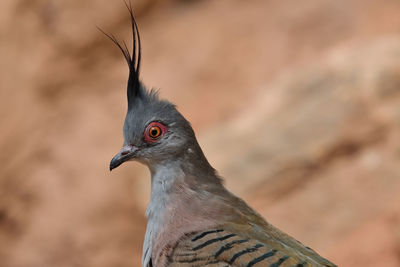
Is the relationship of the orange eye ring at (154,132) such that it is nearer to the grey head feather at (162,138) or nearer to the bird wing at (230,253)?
the grey head feather at (162,138)

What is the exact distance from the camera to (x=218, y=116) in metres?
7.47

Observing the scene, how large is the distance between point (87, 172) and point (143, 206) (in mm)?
961

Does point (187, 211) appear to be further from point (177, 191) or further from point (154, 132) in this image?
point (154, 132)

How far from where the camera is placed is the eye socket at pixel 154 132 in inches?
135

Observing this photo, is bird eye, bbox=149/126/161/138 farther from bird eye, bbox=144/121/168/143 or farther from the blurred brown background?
the blurred brown background

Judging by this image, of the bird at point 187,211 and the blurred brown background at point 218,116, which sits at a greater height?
the blurred brown background at point 218,116

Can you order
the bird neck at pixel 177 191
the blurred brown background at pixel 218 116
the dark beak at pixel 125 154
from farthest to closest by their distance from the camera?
the blurred brown background at pixel 218 116 → the dark beak at pixel 125 154 → the bird neck at pixel 177 191

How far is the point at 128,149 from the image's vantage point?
343 centimetres

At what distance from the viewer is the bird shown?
2.89 m

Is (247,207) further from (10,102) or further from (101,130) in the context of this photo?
(10,102)

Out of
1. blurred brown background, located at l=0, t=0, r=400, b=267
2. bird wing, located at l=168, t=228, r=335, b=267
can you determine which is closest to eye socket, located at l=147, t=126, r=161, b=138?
bird wing, located at l=168, t=228, r=335, b=267

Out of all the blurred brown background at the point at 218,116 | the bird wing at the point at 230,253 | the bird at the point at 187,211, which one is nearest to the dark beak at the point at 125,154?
the bird at the point at 187,211

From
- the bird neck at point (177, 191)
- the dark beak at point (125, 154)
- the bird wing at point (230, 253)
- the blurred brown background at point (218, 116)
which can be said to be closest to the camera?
the bird wing at point (230, 253)

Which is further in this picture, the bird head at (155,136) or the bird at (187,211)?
the bird head at (155,136)
